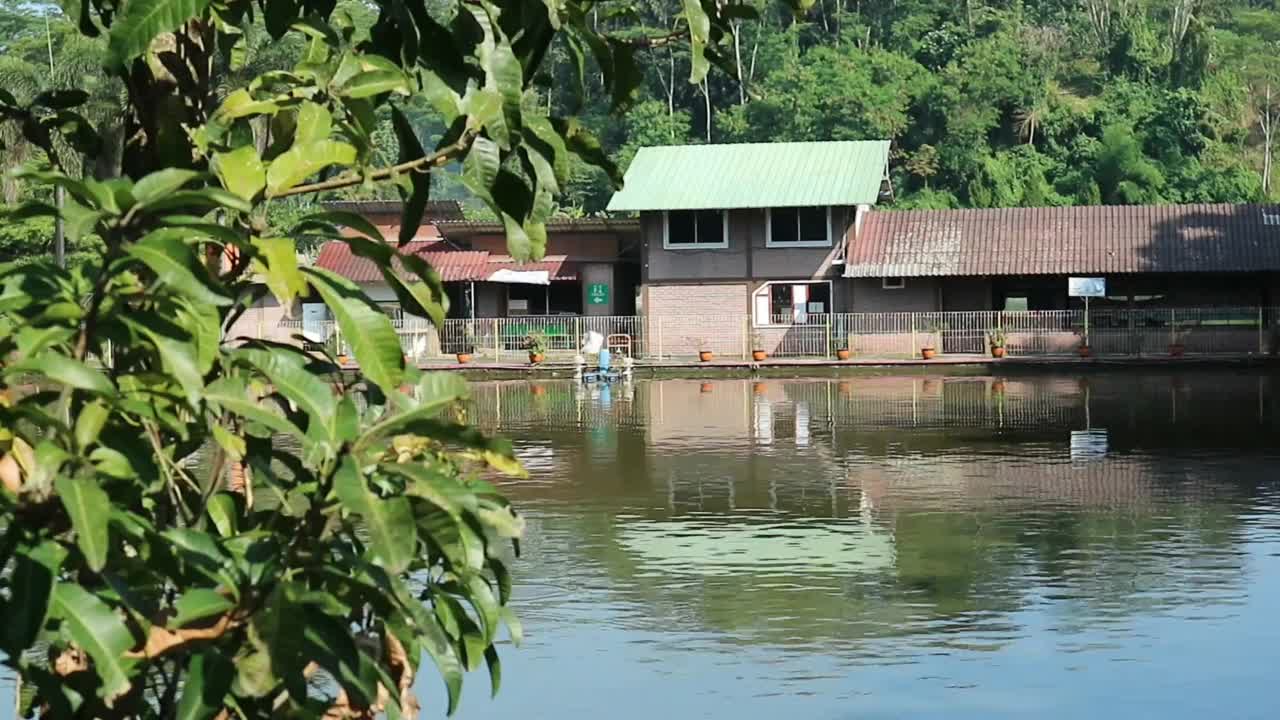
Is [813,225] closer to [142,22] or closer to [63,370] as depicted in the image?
[142,22]

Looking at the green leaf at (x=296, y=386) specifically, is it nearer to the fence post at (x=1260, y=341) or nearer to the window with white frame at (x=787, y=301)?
the fence post at (x=1260, y=341)

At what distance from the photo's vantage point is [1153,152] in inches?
2388

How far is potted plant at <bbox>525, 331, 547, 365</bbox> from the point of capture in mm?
42719

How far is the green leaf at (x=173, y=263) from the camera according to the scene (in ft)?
10.8

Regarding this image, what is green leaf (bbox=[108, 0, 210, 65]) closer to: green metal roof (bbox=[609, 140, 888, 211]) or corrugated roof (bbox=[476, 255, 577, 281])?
green metal roof (bbox=[609, 140, 888, 211])

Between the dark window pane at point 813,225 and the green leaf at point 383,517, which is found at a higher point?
the dark window pane at point 813,225

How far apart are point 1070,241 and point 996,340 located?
3.84 metres

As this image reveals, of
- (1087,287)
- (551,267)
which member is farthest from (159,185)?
(551,267)

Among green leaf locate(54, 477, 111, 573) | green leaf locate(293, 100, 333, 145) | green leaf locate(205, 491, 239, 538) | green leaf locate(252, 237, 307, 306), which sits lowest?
green leaf locate(205, 491, 239, 538)

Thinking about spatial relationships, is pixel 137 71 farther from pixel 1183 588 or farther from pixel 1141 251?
pixel 1141 251

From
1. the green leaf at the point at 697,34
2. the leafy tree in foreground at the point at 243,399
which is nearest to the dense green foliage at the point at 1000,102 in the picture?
the green leaf at the point at 697,34

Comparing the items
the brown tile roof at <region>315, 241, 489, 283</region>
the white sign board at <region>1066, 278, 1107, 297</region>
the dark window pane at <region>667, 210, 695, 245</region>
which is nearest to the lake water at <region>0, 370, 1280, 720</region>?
the white sign board at <region>1066, 278, 1107, 297</region>

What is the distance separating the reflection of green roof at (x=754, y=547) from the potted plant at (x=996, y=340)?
1029 inches

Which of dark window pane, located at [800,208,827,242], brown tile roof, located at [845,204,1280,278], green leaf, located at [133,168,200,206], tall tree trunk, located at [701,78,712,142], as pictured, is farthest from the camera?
tall tree trunk, located at [701,78,712,142]
